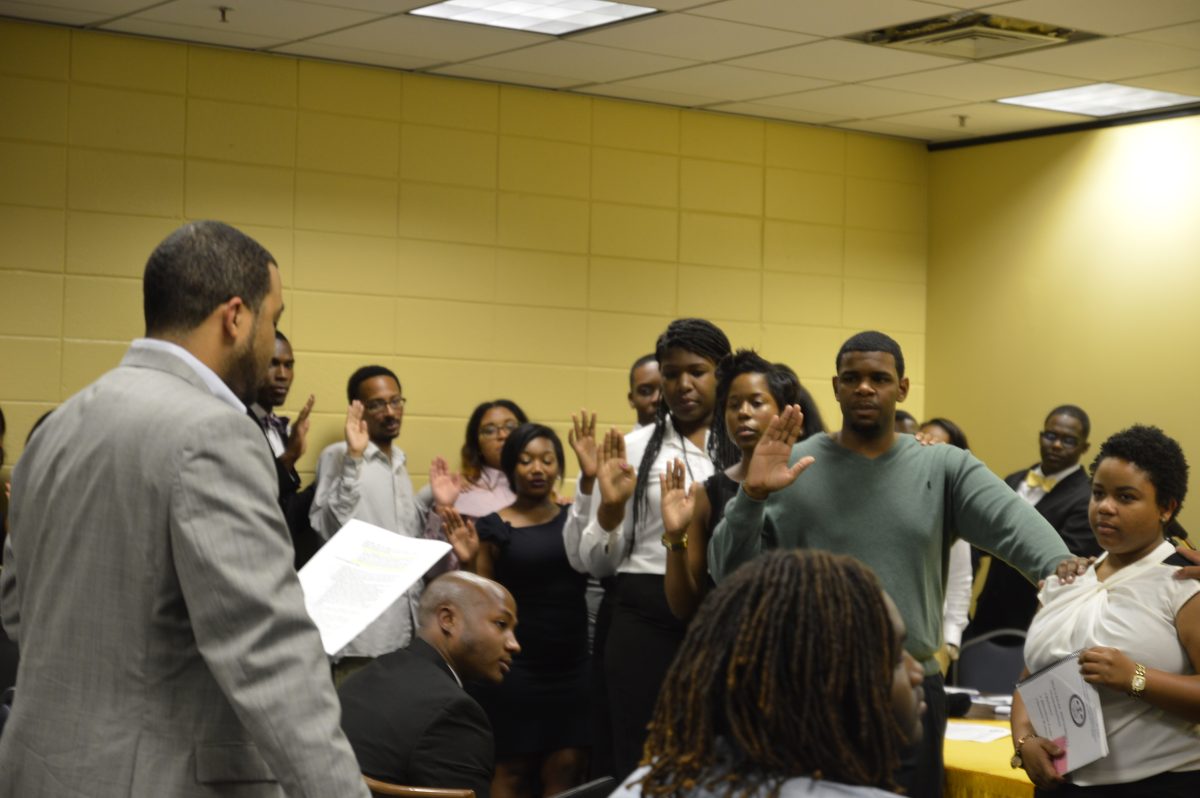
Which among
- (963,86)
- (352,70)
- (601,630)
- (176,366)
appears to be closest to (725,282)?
(963,86)

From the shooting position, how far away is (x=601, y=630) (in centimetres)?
478

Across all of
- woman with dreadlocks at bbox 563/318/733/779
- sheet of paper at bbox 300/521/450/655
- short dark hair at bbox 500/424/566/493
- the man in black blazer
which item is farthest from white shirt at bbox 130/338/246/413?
the man in black blazer

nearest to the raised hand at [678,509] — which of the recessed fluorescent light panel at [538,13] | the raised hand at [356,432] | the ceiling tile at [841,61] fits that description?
the raised hand at [356,432]

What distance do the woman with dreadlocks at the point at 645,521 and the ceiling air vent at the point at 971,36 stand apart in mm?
2173

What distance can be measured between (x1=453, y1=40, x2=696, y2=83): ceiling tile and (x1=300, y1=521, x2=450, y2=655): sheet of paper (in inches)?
145

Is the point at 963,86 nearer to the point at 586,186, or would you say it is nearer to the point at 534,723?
the point at 586,186

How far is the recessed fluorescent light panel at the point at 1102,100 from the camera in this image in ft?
22.6

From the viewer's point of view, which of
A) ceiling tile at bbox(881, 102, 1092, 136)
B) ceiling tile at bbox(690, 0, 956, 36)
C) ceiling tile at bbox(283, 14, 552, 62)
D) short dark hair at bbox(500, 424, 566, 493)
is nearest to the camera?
short dark hair at bbox(500, 424, 566, 493)

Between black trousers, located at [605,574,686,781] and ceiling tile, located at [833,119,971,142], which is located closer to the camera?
black trousers, located at [605,574,686,781]

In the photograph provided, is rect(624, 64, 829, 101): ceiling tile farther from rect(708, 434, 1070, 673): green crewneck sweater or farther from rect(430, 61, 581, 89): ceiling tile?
rect(708, 434, 1070, 673): green crewneck sweater

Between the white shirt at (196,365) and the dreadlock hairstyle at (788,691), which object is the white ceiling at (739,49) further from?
the dreadlock hairstyle at (788,691)

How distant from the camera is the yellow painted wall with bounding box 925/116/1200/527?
714 cm

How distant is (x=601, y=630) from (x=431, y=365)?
2367mm

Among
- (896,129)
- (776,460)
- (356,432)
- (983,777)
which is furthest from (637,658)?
(896,129)
